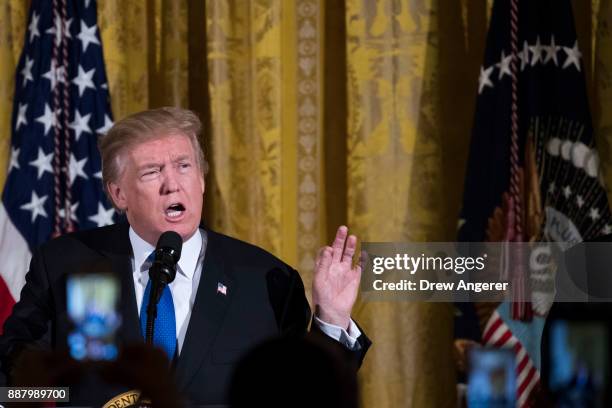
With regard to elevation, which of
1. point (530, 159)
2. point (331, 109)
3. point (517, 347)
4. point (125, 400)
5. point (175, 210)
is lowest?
point (517, 347)

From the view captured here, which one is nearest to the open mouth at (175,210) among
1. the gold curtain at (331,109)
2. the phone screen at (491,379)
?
the phone screen at (491,379)

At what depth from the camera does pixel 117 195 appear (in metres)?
2.63

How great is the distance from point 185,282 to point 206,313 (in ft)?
0.45

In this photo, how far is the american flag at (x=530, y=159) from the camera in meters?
3.58

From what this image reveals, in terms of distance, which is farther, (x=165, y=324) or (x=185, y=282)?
(x=185, y=282)

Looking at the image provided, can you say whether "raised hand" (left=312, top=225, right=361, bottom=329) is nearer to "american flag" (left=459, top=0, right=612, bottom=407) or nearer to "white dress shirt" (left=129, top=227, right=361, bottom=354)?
"white dress shirt" (left=129, top=227, right=361, bottom=354)

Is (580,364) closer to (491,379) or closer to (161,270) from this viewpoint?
(491,379)

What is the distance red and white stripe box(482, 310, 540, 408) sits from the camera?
11.9ft

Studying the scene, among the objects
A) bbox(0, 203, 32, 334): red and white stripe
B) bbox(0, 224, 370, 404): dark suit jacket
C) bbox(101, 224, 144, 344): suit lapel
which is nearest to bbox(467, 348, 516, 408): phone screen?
bbox(0, 224, 370, 404): dark suit jacket

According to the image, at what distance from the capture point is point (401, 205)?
4.15 meters

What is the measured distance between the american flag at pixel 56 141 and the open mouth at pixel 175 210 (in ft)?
5.87

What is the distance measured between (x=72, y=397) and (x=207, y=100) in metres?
2.49

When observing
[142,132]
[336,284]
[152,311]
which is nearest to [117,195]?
[142,132]

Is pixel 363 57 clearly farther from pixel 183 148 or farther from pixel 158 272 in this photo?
pixel 158 272
